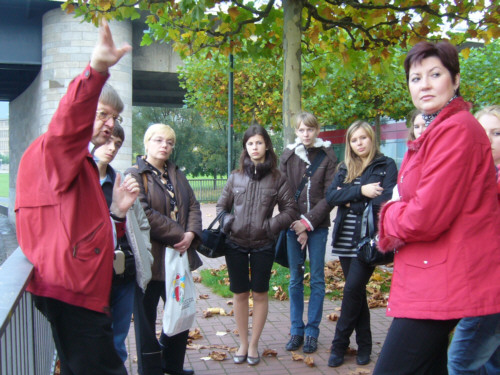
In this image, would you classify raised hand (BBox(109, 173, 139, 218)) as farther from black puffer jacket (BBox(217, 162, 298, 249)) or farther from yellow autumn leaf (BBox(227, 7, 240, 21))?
yellow autumn leaf (BBox(227, 7, 240, 21))

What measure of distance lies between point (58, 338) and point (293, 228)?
2.72 meters

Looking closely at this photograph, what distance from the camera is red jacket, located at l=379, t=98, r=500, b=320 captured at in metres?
2.07

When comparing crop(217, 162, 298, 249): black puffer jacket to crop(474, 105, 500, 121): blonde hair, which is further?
crop(217, 162, 298, 249): black puffer jacket

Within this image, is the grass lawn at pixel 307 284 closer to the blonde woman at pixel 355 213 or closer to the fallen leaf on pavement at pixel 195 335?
the fallen leaf on pavement at pixel 195 335

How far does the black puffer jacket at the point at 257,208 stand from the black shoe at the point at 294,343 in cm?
105

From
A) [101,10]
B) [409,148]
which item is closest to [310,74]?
[101,10]

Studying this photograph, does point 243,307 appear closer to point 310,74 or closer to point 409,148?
point 409,148

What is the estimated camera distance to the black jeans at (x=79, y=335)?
2205mm

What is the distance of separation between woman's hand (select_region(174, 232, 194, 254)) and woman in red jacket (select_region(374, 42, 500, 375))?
1937 millimetres

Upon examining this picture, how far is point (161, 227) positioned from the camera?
148 inches

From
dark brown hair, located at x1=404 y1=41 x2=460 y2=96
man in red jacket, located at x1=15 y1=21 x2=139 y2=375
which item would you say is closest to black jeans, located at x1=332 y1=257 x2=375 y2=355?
dark brown hair, located at x1=404 y1=41 x2=460 y2=96

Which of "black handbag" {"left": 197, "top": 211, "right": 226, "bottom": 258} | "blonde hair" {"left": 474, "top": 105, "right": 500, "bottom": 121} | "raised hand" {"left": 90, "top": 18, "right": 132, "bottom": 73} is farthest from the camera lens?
"black handbag" {"left": 197, "top": 211, "right": 226, "bottom": 258}

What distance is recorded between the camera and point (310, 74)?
26.9 ft

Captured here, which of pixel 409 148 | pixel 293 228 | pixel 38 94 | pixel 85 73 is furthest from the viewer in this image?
pixel 38 94
